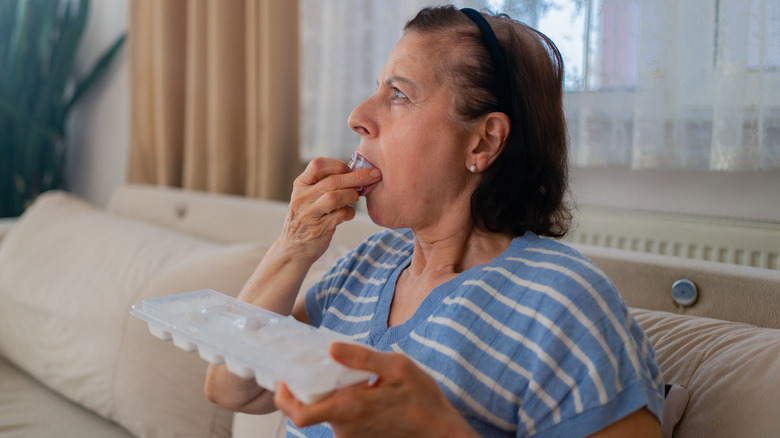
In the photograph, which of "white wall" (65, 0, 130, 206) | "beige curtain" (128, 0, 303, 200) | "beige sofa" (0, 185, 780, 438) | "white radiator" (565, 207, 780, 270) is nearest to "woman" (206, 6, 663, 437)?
"beige sofa" (0, 185, 780, 438)

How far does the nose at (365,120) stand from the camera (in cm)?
94

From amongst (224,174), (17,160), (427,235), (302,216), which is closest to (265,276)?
(302,216)

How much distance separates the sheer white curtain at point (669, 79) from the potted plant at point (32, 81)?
6.80 feet

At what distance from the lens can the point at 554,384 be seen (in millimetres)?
709

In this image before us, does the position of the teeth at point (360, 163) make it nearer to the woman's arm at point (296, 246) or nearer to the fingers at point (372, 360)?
the woman's arm at point (296, 246)

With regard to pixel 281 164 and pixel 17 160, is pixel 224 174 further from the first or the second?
pixel 17 160

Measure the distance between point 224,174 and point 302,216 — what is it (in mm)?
1359

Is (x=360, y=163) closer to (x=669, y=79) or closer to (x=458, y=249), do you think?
(x=458, y=249)

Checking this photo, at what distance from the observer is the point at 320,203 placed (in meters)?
0.97

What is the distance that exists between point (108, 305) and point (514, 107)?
3.87 feet

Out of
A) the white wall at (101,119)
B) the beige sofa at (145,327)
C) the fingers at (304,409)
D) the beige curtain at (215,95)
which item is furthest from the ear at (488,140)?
the white wall at (101,119)

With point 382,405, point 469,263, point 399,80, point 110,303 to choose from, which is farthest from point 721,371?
point 110,303

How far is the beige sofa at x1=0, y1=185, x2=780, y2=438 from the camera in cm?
82

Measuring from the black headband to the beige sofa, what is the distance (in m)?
0.35
